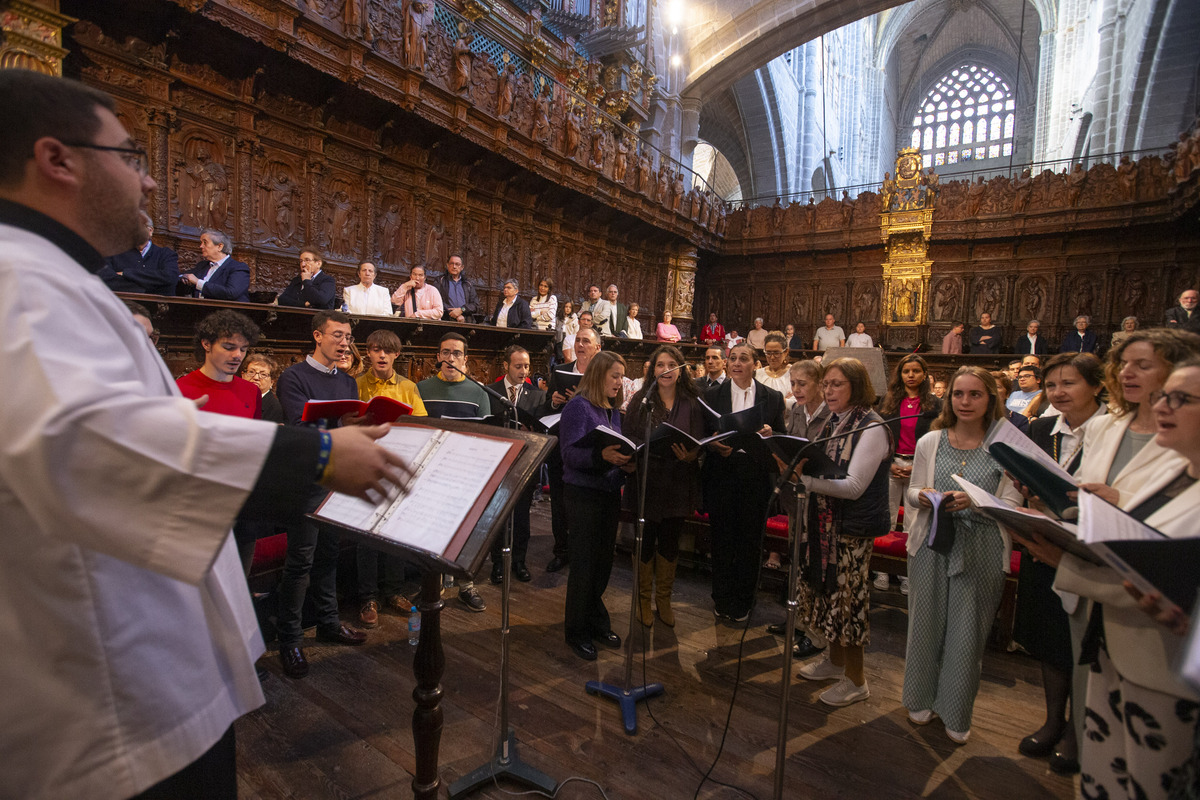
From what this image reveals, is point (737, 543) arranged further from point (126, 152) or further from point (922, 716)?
point (126, 152)

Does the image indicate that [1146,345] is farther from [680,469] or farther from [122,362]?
[122,362]

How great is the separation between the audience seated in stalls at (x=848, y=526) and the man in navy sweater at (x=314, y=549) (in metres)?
2.38

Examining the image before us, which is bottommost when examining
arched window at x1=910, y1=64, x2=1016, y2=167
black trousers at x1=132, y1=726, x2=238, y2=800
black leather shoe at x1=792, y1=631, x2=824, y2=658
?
black leather shoe at x1=792, y1=631, x2=824, y2=658

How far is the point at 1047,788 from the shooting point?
215cm

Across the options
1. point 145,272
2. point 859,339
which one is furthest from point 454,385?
point 859,339

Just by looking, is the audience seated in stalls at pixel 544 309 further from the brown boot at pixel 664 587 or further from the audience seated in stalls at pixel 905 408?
the brown boot at pixel 664 587

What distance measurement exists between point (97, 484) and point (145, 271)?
4.89m

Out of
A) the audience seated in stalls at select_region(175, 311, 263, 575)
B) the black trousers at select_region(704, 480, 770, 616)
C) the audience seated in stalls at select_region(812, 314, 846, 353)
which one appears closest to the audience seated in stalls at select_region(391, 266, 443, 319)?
the audience seated in stalls at select_region(175, 311, 263, 575)

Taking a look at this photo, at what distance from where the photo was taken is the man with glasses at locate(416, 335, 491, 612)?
367 cm

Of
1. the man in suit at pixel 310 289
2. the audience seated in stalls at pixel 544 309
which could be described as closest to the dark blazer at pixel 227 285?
the man in suit at pixel 310 289

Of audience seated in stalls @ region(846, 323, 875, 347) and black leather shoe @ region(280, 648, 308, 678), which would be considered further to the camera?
audience seated in stalls @ region(846, 323, 875, 347)

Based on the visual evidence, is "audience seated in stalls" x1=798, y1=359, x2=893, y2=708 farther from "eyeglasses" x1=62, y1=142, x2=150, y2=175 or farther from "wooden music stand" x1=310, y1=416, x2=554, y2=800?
"eyeglasses" x1=62, y1=142, x2=150, y2=175

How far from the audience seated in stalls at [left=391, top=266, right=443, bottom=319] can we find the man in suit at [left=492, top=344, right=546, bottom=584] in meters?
2.63

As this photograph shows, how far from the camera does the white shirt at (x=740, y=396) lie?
3.90m
